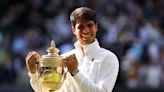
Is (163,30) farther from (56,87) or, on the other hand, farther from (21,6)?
(56,87)

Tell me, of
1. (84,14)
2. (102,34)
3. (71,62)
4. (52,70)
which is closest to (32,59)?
(52,70)

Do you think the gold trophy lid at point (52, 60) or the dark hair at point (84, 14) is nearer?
the gold trophy lid at point (52, 60)

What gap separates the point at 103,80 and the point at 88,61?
0.22 m

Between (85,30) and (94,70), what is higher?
(85,30)

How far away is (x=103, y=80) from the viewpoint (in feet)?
17.1

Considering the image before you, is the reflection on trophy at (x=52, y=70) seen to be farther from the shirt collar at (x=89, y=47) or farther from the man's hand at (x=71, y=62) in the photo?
the shirt collar at (x=89, y=47)

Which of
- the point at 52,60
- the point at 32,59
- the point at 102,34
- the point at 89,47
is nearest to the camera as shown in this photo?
the point at 52,60

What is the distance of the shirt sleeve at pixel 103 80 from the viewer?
16.5 feet

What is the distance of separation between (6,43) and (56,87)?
7134mm

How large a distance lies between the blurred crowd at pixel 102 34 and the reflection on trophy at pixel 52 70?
5941mm

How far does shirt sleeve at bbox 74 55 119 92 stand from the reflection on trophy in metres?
0.14

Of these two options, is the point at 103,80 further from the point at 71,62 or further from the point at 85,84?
the point at 71,62

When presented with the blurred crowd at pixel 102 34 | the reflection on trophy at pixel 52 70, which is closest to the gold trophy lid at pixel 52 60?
the reflection on trophy at pixel 52 70

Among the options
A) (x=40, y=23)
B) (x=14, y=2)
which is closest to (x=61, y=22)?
(x=40, y=23)
